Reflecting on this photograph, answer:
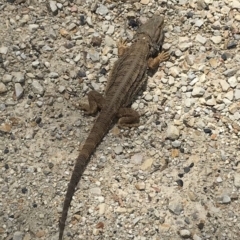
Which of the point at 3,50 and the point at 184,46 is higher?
the point at 184,46

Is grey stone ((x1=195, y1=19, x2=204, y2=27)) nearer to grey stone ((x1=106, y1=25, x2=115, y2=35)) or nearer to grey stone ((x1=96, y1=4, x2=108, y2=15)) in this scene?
grey stone ((x1=106, y1=25, x2=115, y2=35))

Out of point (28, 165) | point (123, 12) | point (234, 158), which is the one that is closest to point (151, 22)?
point (123, 12)

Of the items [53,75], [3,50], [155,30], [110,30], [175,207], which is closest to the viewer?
[175,207]

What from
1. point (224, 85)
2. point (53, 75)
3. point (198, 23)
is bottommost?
point (53, 75)

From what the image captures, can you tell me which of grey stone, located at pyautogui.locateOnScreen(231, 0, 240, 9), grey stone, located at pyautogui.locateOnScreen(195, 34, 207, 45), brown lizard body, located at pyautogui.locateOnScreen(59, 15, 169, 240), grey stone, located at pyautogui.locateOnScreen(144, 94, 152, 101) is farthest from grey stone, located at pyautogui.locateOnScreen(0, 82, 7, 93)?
grey stone, located at pyautogui.locateOnScreen(231, 0, 240, 9)

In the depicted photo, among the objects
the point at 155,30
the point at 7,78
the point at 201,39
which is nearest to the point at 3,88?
the point at 7,78

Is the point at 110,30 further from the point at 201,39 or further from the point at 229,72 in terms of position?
the point at 229,72

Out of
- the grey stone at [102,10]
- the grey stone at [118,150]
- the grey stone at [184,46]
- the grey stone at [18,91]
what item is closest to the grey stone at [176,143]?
the grey stone at [118,150]
